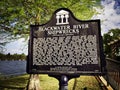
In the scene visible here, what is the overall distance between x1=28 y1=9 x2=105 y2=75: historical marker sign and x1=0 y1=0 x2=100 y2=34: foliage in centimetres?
499

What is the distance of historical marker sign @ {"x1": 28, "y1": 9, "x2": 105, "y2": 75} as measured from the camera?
6.19m

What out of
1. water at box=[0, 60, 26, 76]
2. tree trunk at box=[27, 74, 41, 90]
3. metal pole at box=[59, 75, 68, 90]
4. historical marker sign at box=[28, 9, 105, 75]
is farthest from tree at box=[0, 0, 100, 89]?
water at box=[0, 60, 26, 76]

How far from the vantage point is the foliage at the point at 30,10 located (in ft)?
39.2

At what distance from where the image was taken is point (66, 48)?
6484 mm

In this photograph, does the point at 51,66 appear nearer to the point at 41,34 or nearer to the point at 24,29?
the point at 41,34

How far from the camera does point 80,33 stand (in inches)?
253

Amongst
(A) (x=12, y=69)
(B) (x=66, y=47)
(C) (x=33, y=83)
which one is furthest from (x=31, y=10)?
(A) (x=12, y=69)

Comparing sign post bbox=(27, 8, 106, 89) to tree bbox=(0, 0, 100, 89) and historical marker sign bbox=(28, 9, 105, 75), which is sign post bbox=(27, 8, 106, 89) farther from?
tree bbox=(0, 0, 100, 89)

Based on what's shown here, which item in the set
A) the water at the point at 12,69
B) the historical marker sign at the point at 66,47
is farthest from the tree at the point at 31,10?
the water at the point at 12,69

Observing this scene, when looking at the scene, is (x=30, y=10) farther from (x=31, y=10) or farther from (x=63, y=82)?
(x=63, y=82)

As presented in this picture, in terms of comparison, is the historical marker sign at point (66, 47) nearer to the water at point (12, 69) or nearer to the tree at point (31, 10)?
the tree at point (31, 10)

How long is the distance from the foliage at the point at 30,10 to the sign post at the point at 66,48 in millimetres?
5010

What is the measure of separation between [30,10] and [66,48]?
6759mm

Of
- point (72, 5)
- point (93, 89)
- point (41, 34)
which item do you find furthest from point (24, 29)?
point (41, 34)
